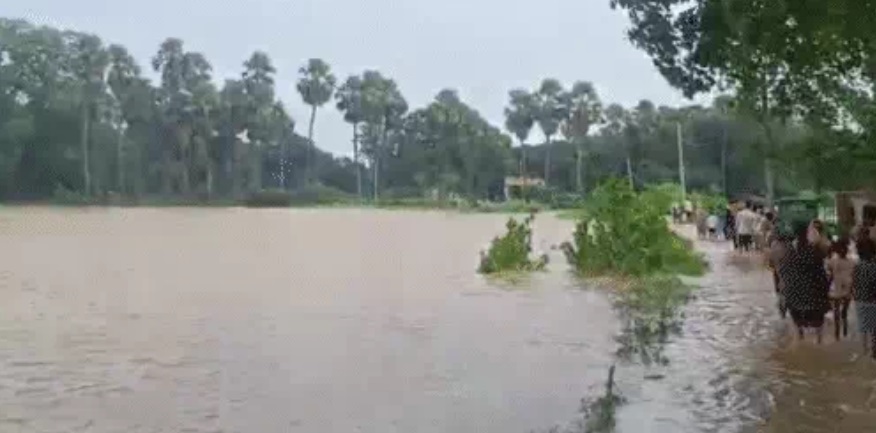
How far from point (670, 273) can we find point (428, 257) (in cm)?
1049

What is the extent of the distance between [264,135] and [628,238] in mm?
81795

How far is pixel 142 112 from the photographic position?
96500mm

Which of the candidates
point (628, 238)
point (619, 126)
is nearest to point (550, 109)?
point (619, 126)

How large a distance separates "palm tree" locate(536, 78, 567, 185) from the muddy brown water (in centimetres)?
7951

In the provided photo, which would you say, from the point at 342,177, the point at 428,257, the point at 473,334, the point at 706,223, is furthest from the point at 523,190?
the point at 473,334

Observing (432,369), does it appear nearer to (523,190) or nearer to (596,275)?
(596,275)

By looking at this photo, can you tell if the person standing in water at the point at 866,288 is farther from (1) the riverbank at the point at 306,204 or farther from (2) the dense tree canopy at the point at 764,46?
(1) the riverbank at the point at 306,204

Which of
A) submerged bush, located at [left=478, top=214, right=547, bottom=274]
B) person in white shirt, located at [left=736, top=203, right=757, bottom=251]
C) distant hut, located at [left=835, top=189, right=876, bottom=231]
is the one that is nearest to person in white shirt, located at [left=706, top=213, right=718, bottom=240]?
person in white shirt, located at [left=736, top=203, right=757, bottom=251]

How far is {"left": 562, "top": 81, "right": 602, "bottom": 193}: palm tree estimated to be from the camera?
9094 centimetres

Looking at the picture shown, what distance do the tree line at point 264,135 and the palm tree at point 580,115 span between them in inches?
4.6

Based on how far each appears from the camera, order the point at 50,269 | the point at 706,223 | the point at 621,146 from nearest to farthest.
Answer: the point at 50,269 → the point at 706,223 → the point at 621,146

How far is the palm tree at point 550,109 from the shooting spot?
103500 mm

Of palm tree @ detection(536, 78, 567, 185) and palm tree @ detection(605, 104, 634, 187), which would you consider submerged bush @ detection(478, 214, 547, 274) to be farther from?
palm tree @ detection(536, 78, 567, 185)

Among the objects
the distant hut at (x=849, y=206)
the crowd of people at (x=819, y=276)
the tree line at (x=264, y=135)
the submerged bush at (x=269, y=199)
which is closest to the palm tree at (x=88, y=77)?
the tree line at (x=264, y=135)
